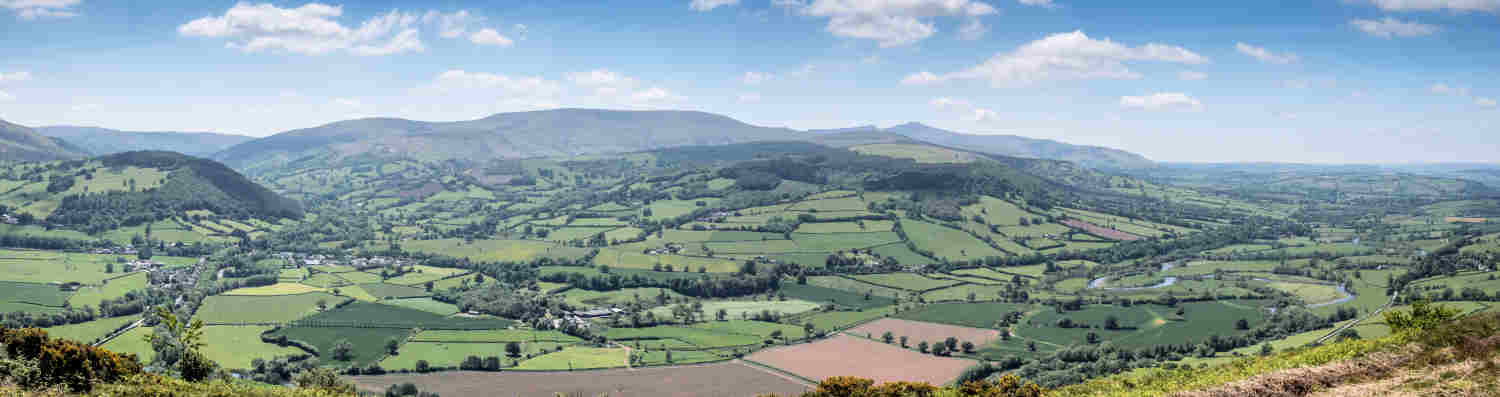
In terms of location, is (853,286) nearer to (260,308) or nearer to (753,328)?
(753,328)

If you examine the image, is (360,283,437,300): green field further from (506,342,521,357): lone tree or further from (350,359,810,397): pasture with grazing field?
(350,359,810,397): pasture with grazing field

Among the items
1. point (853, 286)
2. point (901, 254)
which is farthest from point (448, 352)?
point (901, 254)

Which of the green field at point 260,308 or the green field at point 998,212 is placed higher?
the green field at point 998,212

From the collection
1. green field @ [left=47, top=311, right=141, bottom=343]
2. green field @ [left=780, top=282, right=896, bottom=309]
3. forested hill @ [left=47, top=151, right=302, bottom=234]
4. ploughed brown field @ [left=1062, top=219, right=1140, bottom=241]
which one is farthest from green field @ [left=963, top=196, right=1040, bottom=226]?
forested hill @ [left=47, top=151, right=302, bottom=234]

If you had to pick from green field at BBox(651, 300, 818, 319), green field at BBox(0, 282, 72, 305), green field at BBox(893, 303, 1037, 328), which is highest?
green field at BBox(0, 282, 72, 305)

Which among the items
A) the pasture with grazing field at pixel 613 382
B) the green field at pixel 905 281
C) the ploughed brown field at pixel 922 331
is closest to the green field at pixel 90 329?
the pasture with grazing field at pixel 613 382

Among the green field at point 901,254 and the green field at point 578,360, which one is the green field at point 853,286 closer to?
the green field at point 901,254

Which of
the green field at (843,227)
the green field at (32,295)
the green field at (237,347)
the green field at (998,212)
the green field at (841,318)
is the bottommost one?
the green field at (841,318)

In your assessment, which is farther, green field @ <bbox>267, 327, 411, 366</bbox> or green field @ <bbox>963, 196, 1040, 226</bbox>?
green field @ <bbox>963, 196, 1040, 226</bbox>
